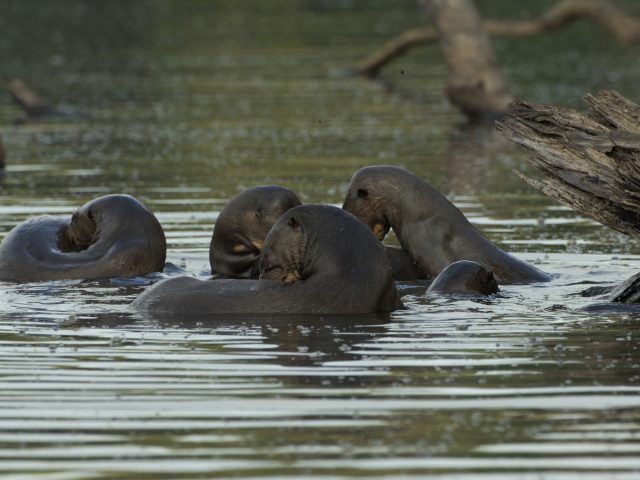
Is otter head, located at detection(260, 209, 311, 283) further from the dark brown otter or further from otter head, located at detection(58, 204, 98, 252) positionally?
otter head, located at detection(58, 204, 98, 252)

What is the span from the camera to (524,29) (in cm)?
2666

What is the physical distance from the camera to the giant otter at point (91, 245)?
37.7 ft

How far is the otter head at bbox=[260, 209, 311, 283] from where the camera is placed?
9.74 m

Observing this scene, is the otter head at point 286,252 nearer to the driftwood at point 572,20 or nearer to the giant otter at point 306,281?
the giant otter at point 306,281

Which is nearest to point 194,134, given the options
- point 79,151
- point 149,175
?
point 79,151

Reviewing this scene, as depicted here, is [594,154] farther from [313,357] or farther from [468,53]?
[468,53]

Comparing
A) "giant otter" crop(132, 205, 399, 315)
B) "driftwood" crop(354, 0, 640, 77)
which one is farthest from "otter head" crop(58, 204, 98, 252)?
"driftwood" crop(354, 0, 640, 77)

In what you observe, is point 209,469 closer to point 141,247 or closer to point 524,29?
point 141,247

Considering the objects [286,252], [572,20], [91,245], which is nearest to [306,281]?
[286,252]

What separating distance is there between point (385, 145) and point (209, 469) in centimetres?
1508

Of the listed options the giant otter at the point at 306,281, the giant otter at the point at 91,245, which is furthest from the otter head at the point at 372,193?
the giant otter at the point at 306,281

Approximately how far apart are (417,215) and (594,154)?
2.19 meters

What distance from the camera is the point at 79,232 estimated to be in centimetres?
1209

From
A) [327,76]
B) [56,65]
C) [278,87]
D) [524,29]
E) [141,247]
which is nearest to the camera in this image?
[141,247]
